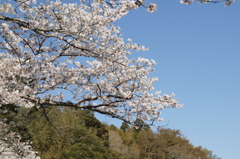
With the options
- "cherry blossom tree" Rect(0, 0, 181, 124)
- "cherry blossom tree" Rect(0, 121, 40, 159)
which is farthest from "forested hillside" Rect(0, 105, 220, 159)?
"cherry blossom tree" Rect(0, 0, 181, 124)

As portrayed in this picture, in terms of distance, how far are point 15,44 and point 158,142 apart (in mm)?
31899

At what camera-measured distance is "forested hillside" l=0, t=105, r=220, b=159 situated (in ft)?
68.5

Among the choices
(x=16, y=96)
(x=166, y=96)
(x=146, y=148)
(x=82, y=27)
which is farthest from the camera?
(x=146, y=148)

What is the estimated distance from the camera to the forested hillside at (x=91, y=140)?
68.5 ft

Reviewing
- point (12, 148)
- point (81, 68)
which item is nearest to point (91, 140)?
point (12, 148)

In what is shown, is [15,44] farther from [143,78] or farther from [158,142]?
[158,142]

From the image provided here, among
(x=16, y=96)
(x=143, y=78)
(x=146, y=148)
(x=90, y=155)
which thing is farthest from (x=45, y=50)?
(x=146, y=148)

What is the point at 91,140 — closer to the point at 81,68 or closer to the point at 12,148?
the point at 12,148

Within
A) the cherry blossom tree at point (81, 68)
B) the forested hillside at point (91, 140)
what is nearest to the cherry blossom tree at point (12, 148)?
the forested hillside at point (91, 140)

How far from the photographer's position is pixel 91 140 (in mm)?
24078

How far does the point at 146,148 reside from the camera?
38000mm

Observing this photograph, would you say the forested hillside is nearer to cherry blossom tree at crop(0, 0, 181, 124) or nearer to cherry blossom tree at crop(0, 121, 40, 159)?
cherry blossom tree at crop(0, 121, 40, 159)

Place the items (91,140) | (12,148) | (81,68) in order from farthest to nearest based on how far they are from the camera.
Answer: (91,140) → (12,148) → (81,68)

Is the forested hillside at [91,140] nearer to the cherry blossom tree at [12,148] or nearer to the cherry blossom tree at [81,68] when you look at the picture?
the cherry blossom tree at [12,148]
